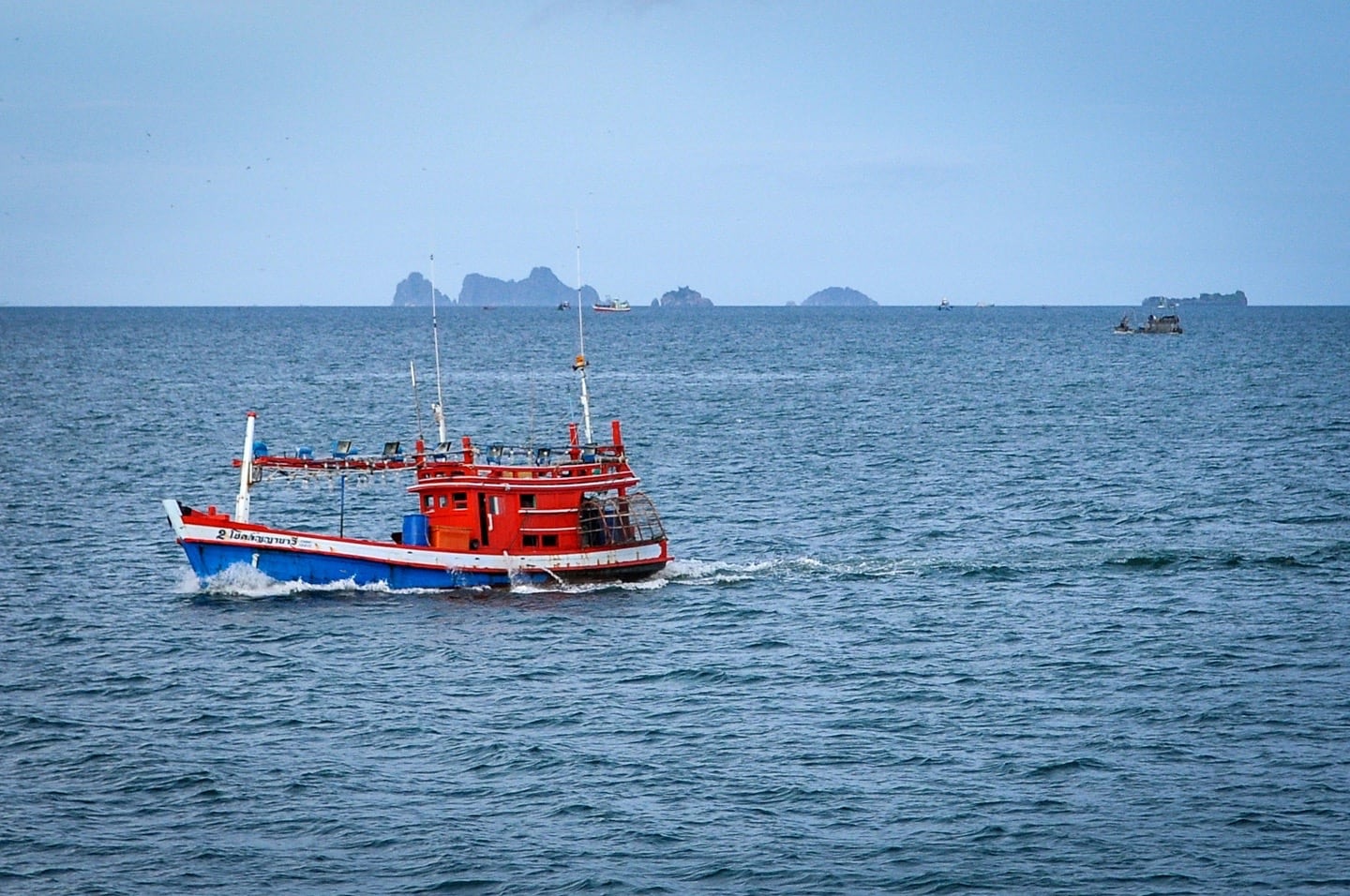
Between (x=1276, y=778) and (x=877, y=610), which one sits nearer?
(x=1276, y=778)

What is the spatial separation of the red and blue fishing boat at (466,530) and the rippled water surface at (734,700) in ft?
3.23

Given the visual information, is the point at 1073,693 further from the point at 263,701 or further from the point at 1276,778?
the point at 263,701

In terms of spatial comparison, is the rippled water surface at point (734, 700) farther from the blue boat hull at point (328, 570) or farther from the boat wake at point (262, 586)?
the blue boat hull at point (328, 570)

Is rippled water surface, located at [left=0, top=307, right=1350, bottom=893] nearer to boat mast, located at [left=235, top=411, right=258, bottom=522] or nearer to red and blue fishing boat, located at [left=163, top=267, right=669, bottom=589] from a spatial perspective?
red and blue fishing boat, located at [left=163, top=267, right=669, bottom=589]

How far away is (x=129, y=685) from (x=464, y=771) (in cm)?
1136

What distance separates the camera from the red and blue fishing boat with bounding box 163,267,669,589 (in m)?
51.4

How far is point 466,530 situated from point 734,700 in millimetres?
14562

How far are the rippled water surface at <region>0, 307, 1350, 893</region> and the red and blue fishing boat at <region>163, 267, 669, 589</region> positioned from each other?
984 mm

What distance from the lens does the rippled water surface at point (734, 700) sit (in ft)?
101

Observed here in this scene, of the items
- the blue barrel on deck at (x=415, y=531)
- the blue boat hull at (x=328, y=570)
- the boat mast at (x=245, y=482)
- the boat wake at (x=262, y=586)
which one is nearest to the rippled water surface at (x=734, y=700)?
the boat wake at (x=262, y=586)

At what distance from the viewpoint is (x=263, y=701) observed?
40.5 m

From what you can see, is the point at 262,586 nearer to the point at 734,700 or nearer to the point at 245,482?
the point at 245,482

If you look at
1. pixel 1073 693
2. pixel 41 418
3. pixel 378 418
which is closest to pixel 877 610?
pixel 1073 693

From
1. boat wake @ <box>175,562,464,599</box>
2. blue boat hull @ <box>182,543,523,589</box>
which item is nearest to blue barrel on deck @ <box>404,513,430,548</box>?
blue boat hull @ <box>182,543,523,589</box>
